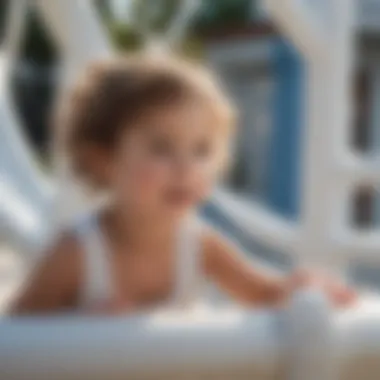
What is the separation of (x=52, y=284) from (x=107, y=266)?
1.9 inches

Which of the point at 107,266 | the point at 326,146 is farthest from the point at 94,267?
the point at 326,146

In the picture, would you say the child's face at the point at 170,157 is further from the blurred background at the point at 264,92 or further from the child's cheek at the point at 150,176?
the blurred background at the point at 264,92

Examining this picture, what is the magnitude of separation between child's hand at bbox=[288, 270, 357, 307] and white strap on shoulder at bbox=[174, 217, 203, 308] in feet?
0.29

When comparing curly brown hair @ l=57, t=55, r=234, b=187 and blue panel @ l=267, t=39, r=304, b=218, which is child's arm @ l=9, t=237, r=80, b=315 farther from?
blue panel @ l=267, t=39, r=304, b=218

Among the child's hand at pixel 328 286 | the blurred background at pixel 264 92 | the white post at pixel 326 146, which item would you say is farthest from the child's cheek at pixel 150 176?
the blurred background at pixel 264 92

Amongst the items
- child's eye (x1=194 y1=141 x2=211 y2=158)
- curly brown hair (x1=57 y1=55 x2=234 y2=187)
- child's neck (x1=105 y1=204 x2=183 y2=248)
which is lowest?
child's neck (x1=105 y1=204 x2=183 y2=248)

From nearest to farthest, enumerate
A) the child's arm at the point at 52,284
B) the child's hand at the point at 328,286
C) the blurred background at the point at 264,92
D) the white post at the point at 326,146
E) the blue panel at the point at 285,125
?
the child's hand at the point at 328,286, the child's arm at the point at 52,284, the white post at the point at 326,146, the blue panel at the point at 285,125, the blurred background at the point at 264,92

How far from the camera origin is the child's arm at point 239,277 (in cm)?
82

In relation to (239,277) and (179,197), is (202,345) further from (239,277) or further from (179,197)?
(239,277)

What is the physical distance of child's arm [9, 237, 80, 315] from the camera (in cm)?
73

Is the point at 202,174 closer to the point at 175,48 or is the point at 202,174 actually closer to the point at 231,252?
the point at 231,252

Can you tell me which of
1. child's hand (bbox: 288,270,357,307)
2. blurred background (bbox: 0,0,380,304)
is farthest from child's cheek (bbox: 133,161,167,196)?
blurred background (bbox: 0,0,380,304)

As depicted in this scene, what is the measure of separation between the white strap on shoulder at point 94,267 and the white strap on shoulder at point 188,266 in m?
0.07

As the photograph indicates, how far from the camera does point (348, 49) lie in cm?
116
